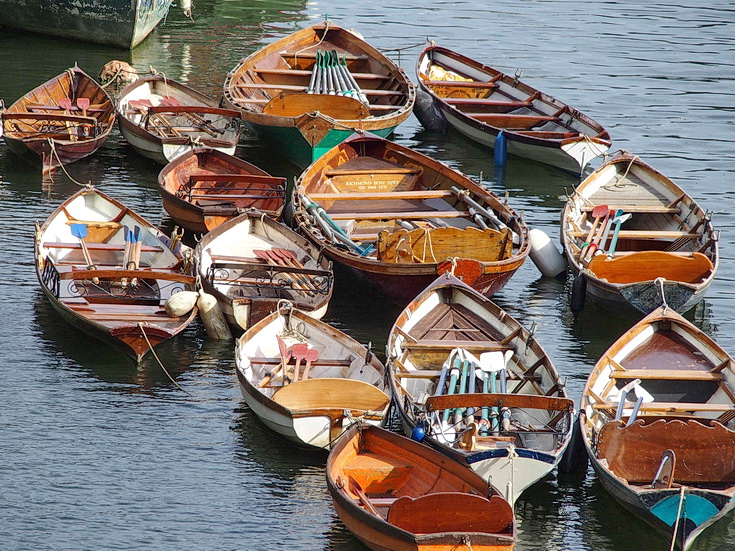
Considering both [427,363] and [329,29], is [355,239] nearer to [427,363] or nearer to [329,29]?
[427,363]

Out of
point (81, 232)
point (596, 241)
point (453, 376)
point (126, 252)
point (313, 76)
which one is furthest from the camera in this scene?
point (313, 76)

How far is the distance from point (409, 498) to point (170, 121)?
15571 millimetres

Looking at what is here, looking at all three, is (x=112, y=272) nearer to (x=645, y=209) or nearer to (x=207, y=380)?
(x=207, y=380)

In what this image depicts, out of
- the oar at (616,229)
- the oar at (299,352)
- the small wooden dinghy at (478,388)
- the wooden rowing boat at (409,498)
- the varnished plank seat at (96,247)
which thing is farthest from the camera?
the oar at (616,229)

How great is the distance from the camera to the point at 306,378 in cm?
1388

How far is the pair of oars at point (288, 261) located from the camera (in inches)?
647

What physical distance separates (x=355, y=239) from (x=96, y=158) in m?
8.67

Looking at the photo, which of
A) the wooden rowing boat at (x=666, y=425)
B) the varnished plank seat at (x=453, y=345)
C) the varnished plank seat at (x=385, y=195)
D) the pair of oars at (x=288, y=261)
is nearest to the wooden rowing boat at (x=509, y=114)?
the varnished plank seat at (x=385, y=195)

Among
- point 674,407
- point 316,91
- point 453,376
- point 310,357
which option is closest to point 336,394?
point 310,357

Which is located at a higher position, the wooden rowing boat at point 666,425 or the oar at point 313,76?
the oar at point 313,76

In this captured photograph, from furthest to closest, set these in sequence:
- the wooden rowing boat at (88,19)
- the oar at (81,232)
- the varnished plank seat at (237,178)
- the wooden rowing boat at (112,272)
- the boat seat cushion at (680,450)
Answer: the wooden rowing boat at (88,19) → the varnished plank seat at (237,178) → the oar at (81,232) → the wooden rowing boat at (112,272) → the boat seat cushion at (680,450)

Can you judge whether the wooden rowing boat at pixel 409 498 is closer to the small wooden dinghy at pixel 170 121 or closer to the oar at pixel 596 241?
the oar at pixel 596 241

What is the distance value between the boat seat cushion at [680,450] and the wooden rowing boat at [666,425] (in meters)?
0.01

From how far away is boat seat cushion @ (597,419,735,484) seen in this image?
460 inches
